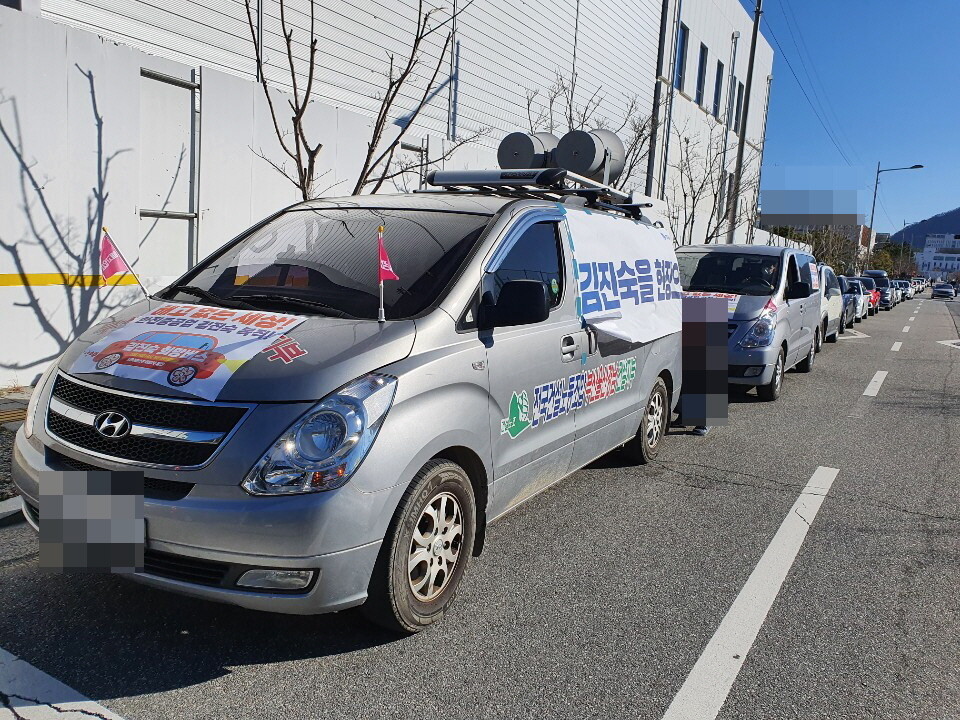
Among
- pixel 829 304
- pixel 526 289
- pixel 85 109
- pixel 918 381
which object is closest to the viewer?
pixel 526 289

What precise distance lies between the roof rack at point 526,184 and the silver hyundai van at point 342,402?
0.39 metres

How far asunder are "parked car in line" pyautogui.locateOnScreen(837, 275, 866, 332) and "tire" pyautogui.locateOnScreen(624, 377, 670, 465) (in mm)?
14505

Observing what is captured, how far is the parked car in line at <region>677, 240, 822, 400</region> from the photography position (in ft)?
30.8

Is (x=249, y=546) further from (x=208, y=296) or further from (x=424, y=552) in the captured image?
(x=208, y=296)

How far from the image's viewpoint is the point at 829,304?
1608cm

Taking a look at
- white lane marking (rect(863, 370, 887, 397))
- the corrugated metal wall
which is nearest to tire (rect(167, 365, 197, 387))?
the corrugated metal wall

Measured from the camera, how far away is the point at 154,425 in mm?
3053

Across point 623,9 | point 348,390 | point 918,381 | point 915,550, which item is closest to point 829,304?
point 918,381

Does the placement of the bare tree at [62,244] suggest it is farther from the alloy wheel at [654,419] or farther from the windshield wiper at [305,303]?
the alloy wheel at [654,419]

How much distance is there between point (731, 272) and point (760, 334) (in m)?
1.25

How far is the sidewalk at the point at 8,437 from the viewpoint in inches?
179

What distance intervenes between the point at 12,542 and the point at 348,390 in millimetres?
2438

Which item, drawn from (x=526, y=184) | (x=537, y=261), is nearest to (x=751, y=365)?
(x=526, y=184)

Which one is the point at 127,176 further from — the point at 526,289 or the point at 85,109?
the point at 526,289
